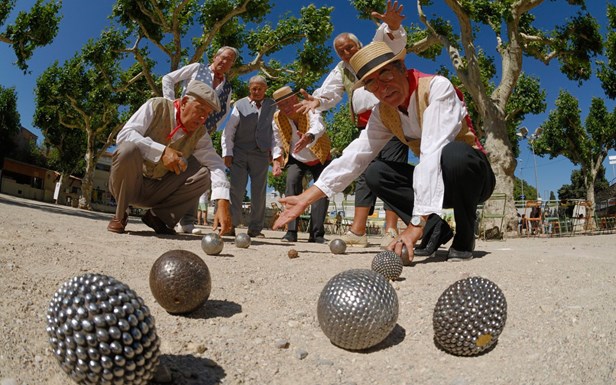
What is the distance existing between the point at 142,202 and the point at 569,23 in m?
13.7

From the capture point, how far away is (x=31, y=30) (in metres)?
15.4

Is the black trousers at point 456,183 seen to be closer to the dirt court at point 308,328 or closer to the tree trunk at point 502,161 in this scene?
the dirt court at point 308,328

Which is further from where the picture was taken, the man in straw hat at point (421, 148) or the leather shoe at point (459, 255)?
the leather shoe at point (459, 255)

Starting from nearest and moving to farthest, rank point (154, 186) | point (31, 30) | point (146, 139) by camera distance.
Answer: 1. point (146, 139)
2. point (154, 186)
3. point (31, 30)

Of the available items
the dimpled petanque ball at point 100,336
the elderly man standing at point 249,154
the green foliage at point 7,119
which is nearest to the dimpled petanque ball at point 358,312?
the dimpled petanque ball at point 100,336

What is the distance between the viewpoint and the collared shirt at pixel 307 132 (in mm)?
5914

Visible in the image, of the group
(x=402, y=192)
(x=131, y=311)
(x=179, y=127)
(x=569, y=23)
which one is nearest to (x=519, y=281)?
(x=402, y=192)

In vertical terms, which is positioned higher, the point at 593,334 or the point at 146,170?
the point at 146,170

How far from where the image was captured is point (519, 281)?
272cm

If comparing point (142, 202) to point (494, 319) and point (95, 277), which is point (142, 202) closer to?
point (95, 277)

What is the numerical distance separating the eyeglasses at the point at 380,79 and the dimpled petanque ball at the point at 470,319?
1.79 meters

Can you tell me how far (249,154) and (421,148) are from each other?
3.81 m

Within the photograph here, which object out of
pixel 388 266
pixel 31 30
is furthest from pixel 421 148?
pixel 31 30

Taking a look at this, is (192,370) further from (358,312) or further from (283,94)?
(283,94)
